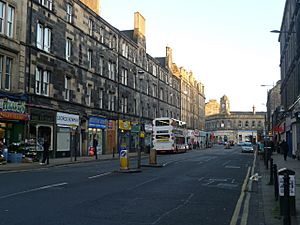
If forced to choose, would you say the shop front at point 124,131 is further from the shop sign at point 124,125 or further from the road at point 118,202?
the road at point 118,202

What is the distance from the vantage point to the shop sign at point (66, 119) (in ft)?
111

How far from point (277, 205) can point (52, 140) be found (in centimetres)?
2524

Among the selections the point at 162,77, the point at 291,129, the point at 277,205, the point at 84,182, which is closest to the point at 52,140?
the point at 84,182

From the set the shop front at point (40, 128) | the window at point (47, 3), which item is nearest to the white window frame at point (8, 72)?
the shop front at point (40, 128)

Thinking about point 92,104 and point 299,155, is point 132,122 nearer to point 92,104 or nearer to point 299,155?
point 92,104

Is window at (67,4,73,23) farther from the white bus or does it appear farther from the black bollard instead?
the black bollard

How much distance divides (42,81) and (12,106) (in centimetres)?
530

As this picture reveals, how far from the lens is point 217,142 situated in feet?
499

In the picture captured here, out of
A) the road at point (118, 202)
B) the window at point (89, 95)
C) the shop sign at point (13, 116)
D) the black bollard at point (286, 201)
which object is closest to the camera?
the black bollard at point (286, 201)

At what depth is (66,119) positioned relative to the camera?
35.1 m

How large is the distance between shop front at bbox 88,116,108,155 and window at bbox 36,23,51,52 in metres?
9.98

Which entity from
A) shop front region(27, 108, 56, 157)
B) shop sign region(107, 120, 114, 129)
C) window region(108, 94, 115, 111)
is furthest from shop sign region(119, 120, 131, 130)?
shop front region(27, 108, 56, 157)

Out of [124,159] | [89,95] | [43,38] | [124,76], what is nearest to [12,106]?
[43,38]

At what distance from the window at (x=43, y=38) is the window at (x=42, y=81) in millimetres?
1999
